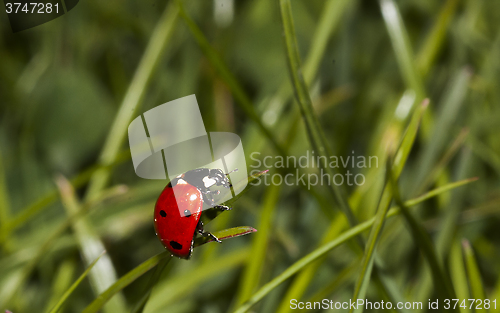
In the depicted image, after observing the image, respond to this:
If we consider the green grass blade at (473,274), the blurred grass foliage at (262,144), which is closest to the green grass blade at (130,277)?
the blurred grass foliage at (262,144)

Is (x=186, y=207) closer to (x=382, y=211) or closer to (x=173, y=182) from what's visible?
(x=173, y=182)

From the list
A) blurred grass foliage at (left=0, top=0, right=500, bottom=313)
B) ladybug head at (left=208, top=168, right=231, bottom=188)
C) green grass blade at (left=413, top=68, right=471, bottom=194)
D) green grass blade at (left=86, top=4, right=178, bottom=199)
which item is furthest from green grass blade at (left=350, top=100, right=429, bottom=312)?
green grass blade at (left=86, top=4, right=178, bottom=199)

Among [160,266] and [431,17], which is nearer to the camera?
[160,266]

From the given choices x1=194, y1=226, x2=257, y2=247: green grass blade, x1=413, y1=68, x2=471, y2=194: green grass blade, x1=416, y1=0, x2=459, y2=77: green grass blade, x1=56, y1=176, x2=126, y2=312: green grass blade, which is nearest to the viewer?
x1=194, y1=226, x2=257, y2=247: green grass blade

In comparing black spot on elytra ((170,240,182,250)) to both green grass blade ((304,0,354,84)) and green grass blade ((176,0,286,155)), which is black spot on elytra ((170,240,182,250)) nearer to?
green grass blade ((176,0,286,155))

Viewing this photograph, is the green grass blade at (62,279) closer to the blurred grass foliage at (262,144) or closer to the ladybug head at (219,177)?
the blurred grass foliage at (262,144)

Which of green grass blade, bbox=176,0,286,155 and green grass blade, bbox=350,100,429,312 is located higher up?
A: green grass blade, bbox=176,0,286,155

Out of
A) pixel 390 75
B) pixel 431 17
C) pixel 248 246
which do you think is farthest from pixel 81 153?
pixel 431 17

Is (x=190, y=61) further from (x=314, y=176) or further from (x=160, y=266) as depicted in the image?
(x=160, y=266)
